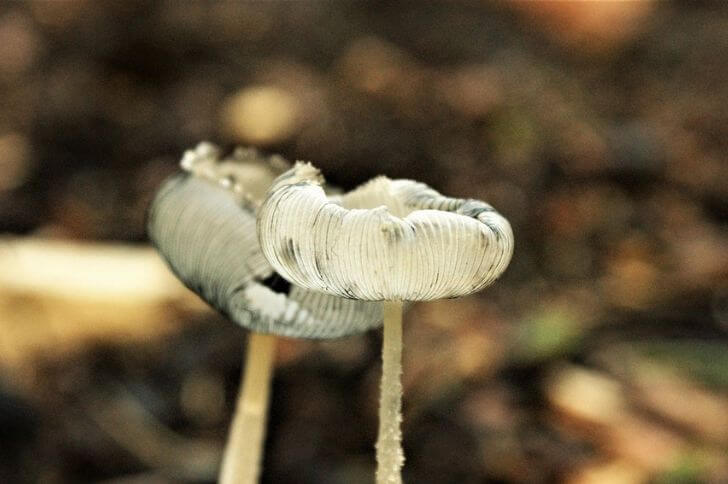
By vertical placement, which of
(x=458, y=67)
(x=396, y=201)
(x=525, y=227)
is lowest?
(x=396, y=201)

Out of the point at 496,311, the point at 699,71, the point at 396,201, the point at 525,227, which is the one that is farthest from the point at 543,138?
the point at 396,201

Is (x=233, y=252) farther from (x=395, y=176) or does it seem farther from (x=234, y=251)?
(x=395, y=176)

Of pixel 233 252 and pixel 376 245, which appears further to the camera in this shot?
pixel 233 252

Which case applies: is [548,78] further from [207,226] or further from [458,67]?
[207,226]

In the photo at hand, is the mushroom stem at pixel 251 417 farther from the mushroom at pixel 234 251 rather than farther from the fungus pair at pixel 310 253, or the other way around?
the mushroom at pixel 234 251

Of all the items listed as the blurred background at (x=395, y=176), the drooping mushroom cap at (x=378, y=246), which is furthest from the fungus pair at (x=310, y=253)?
the blurred background at (x=395, y=176)

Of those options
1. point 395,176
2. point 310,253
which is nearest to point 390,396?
point 310,253
